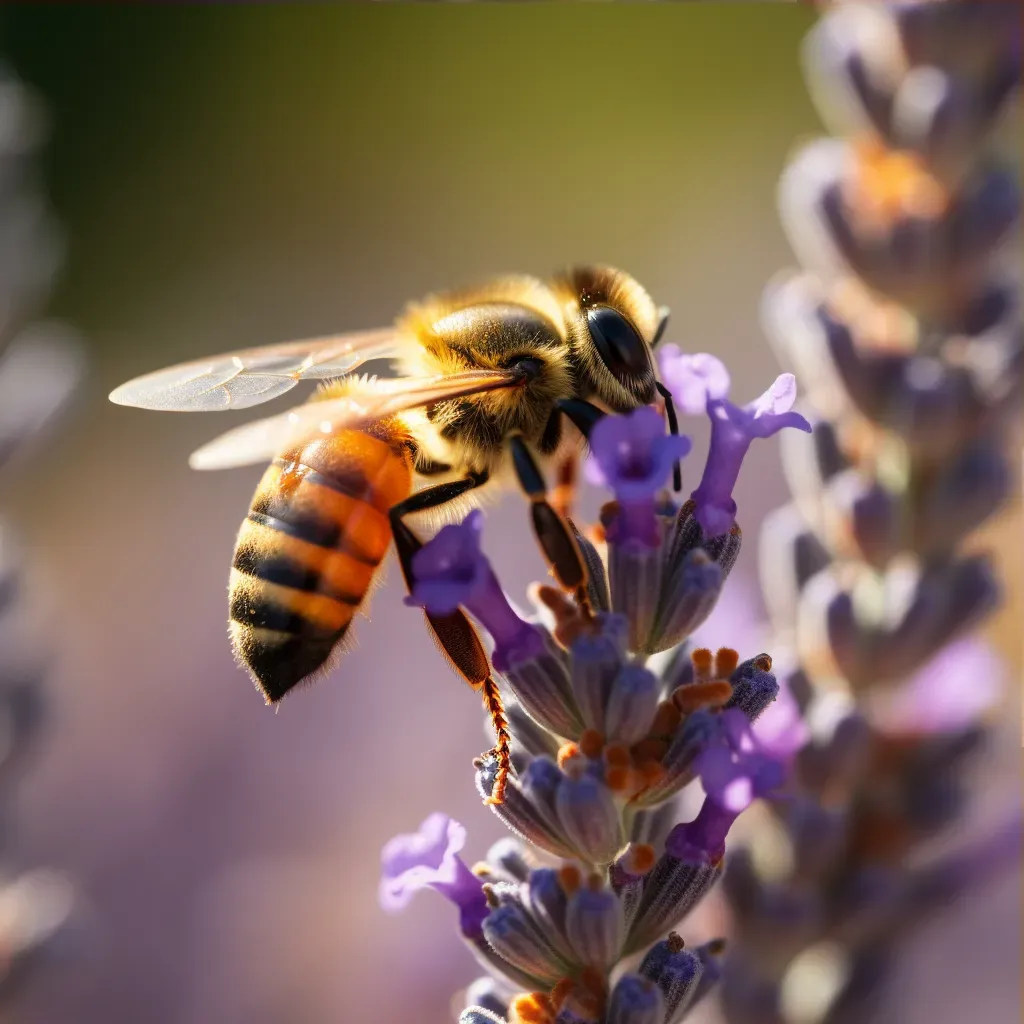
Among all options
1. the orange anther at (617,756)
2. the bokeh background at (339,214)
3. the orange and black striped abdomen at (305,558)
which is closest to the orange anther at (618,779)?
the orange anther at (617,756)

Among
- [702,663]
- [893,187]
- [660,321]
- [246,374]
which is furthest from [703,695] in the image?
[893,187]

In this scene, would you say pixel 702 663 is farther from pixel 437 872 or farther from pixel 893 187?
pixel 893 187

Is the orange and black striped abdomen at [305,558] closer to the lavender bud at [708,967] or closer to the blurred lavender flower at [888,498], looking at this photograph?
the lavender bud at [708,967]

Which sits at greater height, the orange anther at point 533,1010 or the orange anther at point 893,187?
the orange anther at point 893,187

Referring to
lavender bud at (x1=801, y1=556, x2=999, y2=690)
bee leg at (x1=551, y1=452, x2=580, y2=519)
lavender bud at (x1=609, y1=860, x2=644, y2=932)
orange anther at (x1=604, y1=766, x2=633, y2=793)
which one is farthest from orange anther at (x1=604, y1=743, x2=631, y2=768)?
lavender bud at (x1=801, y1=556, x2=999, y2=690)

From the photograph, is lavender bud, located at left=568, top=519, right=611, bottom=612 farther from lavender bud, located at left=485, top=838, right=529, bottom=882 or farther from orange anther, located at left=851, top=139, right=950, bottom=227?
orange anther, located at left=851, top=139, right=950, bottom=227
